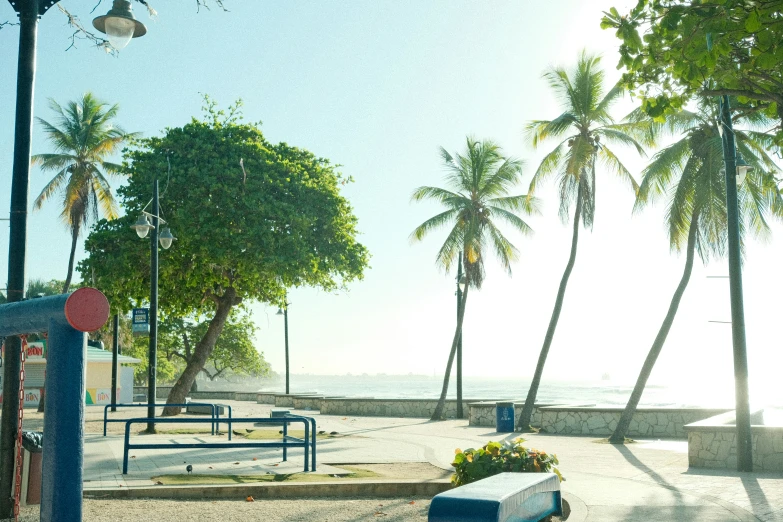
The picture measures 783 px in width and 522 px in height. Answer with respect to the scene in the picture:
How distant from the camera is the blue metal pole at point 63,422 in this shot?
4.95m

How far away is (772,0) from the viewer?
612 centimetres

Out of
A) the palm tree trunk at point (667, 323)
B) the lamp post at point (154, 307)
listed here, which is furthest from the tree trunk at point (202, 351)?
the palm tree trunk at point (667, 323)

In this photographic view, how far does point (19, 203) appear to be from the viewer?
7688mm

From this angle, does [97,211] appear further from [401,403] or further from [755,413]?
[755,413]

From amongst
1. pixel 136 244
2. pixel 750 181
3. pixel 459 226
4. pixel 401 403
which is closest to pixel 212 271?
pixel 136 244

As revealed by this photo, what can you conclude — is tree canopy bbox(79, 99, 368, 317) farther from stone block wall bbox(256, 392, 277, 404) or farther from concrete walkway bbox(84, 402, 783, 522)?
stone block wall bbox(256, 392, 277, 404)

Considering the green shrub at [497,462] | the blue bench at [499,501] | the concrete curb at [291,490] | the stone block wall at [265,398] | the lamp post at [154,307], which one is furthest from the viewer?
the stone block wall at [265,398]

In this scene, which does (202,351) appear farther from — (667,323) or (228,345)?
(228,345)

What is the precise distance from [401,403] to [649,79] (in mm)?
26432

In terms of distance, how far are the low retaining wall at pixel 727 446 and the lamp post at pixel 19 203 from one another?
11.2m

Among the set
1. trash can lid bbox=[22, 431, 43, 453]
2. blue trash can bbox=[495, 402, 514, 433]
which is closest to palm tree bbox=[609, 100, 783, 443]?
blue trash can bbox=[495, 402, 514, 433]

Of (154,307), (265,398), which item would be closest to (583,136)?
(154,307)

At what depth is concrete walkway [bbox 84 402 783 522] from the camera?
29.0 ft

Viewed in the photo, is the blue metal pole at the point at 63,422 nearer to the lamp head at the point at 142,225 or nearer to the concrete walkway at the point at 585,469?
the concrete walkway at the point at 585,469
